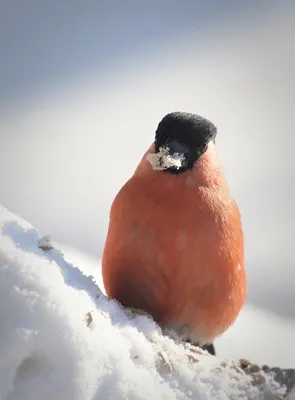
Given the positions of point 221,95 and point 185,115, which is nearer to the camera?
point 185,115

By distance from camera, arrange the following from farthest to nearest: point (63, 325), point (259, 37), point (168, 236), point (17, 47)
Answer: point (259, 37) < point (17, 47) < point (168, 236) < point (63, 325)

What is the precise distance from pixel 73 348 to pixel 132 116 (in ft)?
1.51

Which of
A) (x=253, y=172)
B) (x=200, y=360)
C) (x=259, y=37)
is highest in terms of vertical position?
(x=259, y=37)

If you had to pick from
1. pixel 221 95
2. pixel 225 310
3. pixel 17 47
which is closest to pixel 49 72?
pixel 17 47

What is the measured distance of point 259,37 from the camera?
79 centimetres

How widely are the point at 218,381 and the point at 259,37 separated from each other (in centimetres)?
56

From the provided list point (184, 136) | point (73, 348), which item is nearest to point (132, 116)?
point (184, 136)

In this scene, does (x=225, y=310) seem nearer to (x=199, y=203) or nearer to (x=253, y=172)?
(x=199, y=203)

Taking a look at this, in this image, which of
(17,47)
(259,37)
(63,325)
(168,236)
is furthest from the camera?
(259,37)

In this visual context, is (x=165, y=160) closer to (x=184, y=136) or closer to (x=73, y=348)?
(x=184, y=136)

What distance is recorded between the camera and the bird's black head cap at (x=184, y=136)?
1.70 feet

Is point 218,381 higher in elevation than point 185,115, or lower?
lower

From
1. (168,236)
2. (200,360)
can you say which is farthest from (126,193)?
(200,360)

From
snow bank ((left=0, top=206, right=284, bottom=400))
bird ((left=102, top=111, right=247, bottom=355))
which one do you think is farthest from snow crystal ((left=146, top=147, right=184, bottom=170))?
snow bank ((left=0, top=206, right=284, bottom=400))
